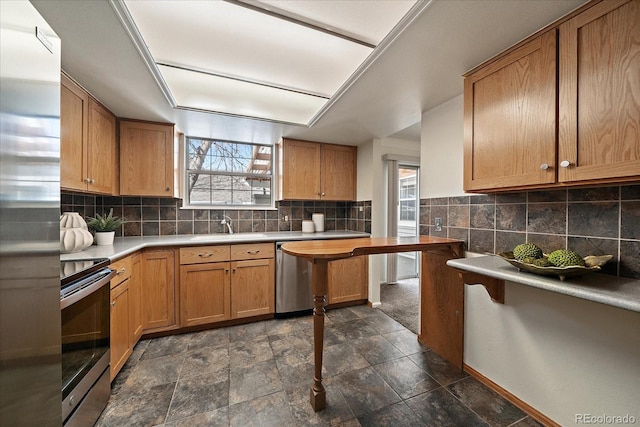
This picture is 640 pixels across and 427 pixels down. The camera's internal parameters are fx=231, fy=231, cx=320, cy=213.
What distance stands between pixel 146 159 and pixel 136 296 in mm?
1372

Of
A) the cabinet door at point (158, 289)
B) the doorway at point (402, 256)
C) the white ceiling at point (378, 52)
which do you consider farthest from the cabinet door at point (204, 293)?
the doorway at point (402, 256)

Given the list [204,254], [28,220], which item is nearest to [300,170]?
[204,254]

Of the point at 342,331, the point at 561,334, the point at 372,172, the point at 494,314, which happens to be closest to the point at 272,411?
the point at 342,331

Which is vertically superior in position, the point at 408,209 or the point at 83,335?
the point at 408,209

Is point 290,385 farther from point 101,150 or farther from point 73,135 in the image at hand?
point 101,150

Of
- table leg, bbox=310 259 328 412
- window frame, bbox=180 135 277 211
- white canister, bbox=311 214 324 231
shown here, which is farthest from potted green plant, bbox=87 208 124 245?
white canister, bbox=311 214 324 231

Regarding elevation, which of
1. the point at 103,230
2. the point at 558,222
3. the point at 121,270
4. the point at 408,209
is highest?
the point at 408,209

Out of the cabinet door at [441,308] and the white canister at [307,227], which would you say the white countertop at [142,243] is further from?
the cabinet door at [441,308]

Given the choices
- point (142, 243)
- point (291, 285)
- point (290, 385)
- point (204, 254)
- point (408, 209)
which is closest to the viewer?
point (290, 385)

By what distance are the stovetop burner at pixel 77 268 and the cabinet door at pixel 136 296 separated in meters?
0.56

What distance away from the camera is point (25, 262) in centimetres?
65

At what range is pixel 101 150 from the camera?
203 centimetres

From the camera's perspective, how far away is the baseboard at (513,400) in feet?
4.33

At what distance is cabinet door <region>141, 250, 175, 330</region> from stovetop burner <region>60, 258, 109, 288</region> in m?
0.77
